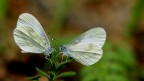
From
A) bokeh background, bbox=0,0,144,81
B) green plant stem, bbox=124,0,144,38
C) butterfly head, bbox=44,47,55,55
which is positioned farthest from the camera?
green plant stem, bbox=124,0,144,38

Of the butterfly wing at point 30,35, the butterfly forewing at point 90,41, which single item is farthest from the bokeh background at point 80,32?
the butterfly wing at point 30,35

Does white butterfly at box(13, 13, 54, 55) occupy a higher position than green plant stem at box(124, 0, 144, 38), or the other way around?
green plant stem at box(124, 0, 144, 38)

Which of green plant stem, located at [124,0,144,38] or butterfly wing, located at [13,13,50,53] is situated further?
green plant stem, located at [124,0,144,38]

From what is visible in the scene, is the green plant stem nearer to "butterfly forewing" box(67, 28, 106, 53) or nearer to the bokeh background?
the bokeh background

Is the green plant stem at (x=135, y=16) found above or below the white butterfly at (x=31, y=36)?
above

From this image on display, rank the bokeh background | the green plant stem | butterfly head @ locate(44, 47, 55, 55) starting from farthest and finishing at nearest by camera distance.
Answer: the green plant stem < the bokeh background < butterfly head @ locate(44, 47, 55, 55)

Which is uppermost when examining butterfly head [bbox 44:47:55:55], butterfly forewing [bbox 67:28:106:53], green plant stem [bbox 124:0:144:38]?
green plant stem [bbox 124:0:144:38]

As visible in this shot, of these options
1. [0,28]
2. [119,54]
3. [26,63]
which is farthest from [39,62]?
[119,54]

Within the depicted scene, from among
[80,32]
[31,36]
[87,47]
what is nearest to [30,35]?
[31,36]

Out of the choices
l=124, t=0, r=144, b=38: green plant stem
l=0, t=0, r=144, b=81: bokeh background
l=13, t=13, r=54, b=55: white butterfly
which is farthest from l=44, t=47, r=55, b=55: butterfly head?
l=124, t=0, r=144, b=38: green plant stem

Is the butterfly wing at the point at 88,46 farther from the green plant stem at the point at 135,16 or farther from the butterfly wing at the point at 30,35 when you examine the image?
the green plant stem at the point at 135,16
